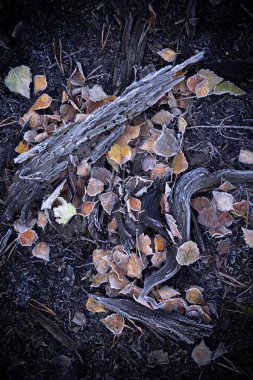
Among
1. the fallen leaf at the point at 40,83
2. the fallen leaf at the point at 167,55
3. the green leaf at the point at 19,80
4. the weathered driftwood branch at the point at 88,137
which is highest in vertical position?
the green leaf at the point at 19,80

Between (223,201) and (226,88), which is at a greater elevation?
(226,88)

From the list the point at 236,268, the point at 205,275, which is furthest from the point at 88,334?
the point at 236,268

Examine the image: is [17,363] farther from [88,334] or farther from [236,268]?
[236,268]

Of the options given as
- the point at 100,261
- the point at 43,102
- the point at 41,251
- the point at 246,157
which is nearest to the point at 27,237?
the point at 41,251

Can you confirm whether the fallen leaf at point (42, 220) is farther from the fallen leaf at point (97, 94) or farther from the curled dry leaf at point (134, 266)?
the fallen leaf at point (97, 94)

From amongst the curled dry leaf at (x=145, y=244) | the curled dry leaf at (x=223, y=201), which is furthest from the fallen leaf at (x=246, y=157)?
the curled dry leaf at (x=145, y=244)

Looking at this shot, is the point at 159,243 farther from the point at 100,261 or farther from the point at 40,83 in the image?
the point at 40,83

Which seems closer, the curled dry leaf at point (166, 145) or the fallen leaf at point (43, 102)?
the curled dry leaf at point (166, 145)
